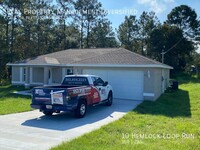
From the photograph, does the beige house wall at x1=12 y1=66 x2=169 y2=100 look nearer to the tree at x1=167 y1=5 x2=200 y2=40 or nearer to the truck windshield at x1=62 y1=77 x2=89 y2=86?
the truck windshield at x1=62 y1=77 x2=89 y2=86

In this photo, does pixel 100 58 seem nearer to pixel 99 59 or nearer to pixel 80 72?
pixel 99 59

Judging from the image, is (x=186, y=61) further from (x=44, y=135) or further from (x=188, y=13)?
(x=44, y=135)

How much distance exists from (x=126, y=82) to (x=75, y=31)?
29897 mm

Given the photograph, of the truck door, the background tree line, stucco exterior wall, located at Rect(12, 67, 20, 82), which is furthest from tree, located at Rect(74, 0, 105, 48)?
the truck door

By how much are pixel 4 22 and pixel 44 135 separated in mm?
31311

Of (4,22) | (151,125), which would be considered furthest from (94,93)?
(4,22)

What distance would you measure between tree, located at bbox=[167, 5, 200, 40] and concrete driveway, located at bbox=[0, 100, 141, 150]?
37.1 m

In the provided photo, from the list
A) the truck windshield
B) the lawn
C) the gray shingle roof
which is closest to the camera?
the lawn

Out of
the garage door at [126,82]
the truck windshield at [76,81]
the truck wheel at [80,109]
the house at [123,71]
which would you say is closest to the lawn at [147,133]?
the truck wheel at [80,109]

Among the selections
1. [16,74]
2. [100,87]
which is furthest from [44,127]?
[16,74]

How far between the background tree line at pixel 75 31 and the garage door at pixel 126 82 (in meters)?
22.3

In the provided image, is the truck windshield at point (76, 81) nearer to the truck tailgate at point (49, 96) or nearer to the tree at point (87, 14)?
the truck tailgate at point (49, 96)

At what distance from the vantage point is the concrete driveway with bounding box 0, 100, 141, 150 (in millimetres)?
7312

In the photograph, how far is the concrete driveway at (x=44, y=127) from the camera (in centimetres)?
731
